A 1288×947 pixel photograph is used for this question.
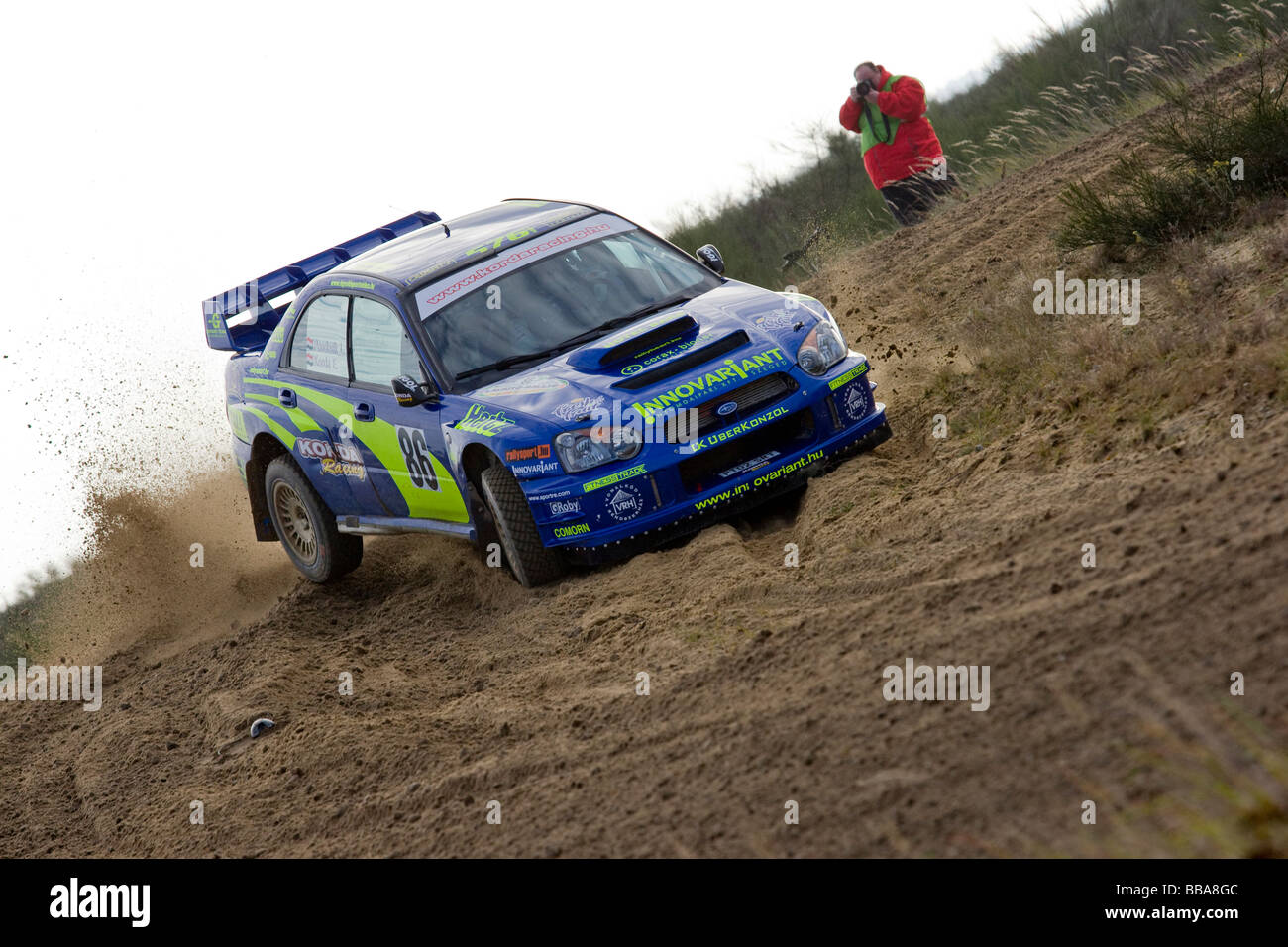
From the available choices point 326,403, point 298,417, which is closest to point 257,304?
point 298,417

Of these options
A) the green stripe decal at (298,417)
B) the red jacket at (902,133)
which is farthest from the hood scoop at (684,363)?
the red jacket at (902,133)

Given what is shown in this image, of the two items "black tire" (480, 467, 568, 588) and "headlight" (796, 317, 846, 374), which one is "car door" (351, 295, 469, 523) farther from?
"headlight" (796, 317, 846, 374)

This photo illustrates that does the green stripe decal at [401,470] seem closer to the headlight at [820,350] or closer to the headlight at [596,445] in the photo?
the headlight at [596,445]

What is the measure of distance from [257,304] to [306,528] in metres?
1.78

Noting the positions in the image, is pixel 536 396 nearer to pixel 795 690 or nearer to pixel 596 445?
pixel 596 445

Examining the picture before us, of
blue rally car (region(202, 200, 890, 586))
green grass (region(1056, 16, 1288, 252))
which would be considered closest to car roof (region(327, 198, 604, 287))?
blue rally car (region(202, 200, 890, 586))

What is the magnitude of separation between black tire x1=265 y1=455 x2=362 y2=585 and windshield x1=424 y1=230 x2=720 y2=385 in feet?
5.95

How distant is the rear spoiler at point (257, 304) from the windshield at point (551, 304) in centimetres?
245

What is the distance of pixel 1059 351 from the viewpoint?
745 cm

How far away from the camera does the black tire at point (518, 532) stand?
23.5 ft

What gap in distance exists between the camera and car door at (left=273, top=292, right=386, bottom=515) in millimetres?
8320

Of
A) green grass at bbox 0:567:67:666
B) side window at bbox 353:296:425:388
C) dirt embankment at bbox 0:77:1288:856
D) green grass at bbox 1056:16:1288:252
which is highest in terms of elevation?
green grass at bbox 1056:16:1288:252
